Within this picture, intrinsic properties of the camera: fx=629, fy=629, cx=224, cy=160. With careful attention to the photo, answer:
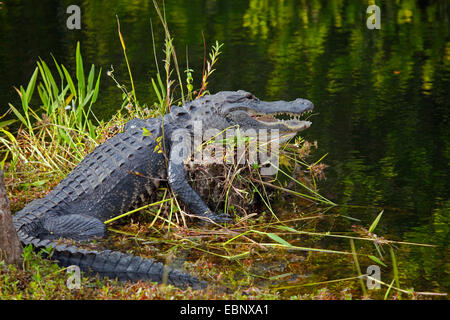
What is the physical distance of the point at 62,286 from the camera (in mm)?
3686

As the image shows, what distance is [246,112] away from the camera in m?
5.55

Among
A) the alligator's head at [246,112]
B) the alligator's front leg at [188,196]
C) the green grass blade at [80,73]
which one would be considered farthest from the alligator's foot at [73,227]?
the green grass blade at [80,73]

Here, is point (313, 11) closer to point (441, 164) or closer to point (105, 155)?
point (441, 164)

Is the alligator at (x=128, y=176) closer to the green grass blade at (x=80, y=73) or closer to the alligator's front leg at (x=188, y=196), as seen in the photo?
the alligator's front leg at (x=188, y=196)

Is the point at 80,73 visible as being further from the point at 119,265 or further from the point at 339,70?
the point at 339,70

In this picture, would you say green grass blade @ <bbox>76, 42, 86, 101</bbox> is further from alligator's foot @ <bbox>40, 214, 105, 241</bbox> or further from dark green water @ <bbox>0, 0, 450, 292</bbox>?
alligator's foot @ <bbox>40, 214, 105, 241</bbox>

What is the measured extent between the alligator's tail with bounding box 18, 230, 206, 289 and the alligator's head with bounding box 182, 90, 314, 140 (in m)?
1.65

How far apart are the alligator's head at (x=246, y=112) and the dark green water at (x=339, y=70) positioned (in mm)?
761

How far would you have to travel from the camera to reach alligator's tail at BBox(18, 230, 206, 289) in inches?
158

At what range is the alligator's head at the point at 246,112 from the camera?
5.41 meters

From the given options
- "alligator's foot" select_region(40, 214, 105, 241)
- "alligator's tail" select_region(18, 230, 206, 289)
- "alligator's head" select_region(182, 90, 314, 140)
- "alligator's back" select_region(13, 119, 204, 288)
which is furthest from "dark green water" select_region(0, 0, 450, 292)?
"alligator's foot" select_region(40, 214, 105, 241)

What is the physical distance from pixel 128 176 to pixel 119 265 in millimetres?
1150

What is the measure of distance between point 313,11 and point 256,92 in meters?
6.80

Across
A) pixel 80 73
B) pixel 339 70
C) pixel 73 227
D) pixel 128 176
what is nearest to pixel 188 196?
pixel 128 176
